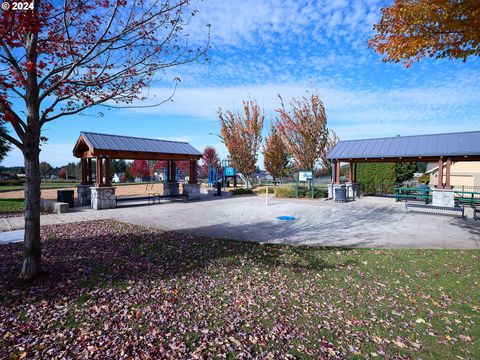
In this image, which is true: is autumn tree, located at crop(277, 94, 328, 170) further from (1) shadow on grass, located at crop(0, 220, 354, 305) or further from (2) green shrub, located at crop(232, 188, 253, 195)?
(1) shadow on grass, located at crop(0, 220, 354, 305)

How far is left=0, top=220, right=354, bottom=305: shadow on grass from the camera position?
15.4 ft

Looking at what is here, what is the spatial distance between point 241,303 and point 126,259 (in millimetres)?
3149

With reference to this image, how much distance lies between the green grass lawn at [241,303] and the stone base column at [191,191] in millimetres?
11540

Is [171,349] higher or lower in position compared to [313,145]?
lower

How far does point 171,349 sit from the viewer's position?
123 inches

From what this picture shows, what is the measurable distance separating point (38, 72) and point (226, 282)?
5.35m

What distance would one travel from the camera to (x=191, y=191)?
18703 millimetres

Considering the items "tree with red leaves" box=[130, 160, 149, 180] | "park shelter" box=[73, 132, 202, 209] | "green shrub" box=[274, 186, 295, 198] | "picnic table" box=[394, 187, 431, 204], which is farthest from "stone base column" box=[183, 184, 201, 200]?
"tree with red leaves" box=[130, 160, 149, 180]

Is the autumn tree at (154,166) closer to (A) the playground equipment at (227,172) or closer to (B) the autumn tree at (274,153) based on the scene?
(A) the playground equipment at (227,172)

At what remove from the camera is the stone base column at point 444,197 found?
1454 cm

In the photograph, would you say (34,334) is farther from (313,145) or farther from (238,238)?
(313,145)

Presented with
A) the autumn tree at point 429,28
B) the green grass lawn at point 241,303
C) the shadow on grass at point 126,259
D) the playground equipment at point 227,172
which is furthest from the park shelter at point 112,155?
the autumn tree at point 429,28

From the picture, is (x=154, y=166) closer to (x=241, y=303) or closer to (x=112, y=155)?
(x=112, y=155)

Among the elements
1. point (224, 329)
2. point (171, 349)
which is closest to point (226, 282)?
point (224, 329)
